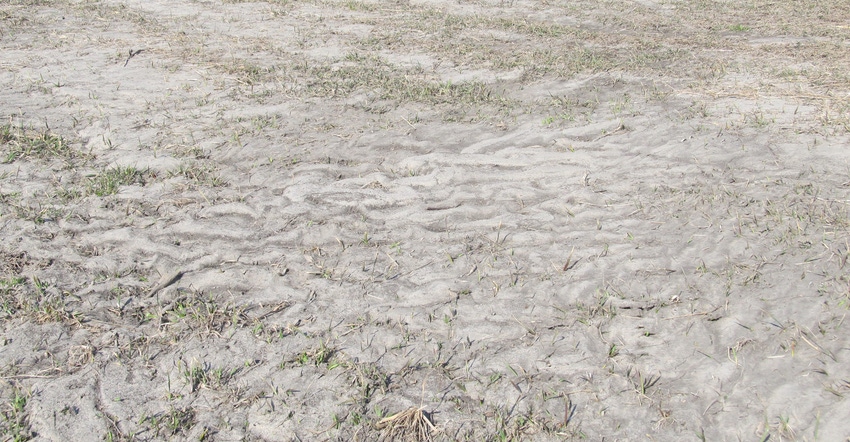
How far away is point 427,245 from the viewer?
389 cm

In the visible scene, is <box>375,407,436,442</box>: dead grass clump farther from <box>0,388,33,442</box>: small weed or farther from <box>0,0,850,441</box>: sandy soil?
<box>0,388,33,442</box>: small weed

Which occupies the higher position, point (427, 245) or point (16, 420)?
point (427, 245)

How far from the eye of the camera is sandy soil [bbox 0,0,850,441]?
2.87 metres

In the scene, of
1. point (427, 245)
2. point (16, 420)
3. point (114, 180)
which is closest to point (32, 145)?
point (114, 180)

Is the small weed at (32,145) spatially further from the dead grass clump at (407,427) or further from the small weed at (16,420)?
the dead grass clump at (407,427)

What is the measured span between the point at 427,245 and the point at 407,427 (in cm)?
131

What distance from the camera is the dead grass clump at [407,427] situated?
8.96 ft

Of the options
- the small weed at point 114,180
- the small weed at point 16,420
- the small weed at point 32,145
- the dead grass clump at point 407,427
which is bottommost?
the small weed at point 16,420

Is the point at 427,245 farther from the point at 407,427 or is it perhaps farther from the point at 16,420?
the point at 16,420

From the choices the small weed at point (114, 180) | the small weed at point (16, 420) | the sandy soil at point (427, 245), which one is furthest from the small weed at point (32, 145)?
the small weed at point (16, 420)

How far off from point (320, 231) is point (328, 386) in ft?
4.04

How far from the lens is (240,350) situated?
10.4 feet

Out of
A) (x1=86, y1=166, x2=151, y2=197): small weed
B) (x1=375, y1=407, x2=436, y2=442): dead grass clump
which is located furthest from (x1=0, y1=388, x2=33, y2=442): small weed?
(x1=86, y1=166, x2=151, y2=197): small weed

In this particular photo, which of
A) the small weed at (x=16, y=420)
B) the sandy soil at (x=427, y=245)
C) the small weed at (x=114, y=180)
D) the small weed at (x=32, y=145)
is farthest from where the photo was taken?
the small weed at (x=32, y=145)
